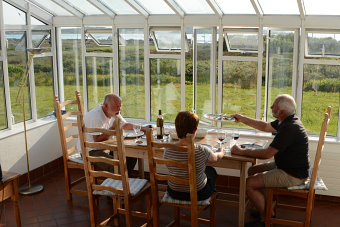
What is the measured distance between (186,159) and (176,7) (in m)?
2.24

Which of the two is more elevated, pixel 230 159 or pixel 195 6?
pixel 195 6

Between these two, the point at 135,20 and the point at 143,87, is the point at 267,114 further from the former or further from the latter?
the point at 135,20

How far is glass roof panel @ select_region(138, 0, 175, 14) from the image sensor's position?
498 centimetres

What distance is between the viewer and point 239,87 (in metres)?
5.15

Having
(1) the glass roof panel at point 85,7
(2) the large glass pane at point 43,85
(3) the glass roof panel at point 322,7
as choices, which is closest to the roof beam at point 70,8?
(1) the glass roof panel at point 85,7

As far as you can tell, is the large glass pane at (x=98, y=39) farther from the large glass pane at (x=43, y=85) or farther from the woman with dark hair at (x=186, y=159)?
the woman with dark hair at (x=186, y=159)

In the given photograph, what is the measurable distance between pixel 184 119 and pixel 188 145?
0.75 ft

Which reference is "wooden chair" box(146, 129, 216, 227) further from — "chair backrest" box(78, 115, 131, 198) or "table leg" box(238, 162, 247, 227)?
"table leg" box(238, 162, 247, 227)

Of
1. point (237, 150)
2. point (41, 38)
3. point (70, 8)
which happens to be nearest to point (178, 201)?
point (237, 150)

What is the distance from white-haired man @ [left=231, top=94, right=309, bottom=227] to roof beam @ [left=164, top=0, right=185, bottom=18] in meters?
1.67

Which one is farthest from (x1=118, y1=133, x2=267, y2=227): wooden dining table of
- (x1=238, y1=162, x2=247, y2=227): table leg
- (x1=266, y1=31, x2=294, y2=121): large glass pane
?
(x1=266, y1=31, x2=294, y2=121): large glass pane

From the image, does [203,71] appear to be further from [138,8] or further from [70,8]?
[70,8]

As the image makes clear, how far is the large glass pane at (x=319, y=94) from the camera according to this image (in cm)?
473

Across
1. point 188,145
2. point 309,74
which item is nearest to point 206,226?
point 188,145
